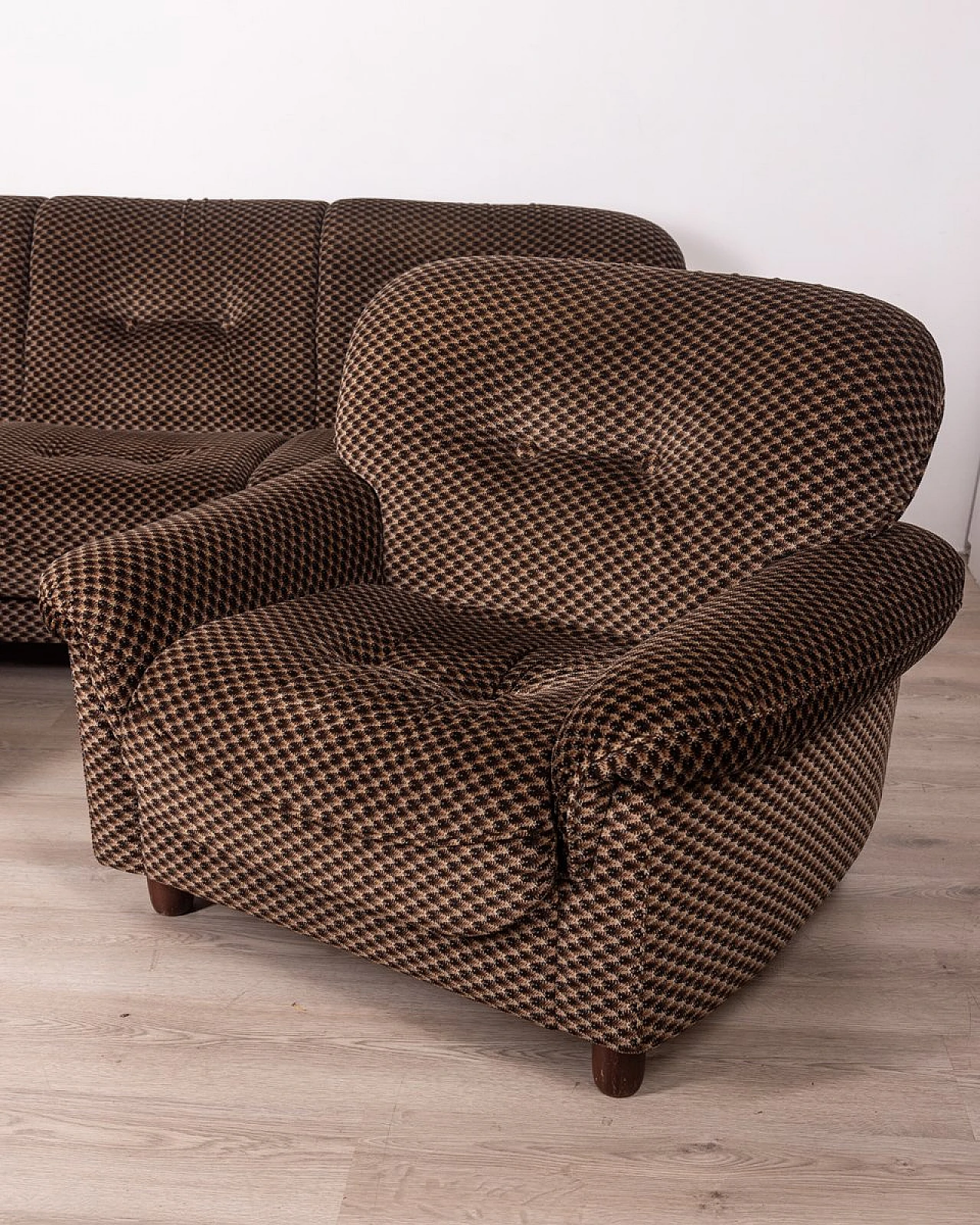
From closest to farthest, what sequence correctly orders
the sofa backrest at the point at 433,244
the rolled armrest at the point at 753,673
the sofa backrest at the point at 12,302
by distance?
1. the rolled armrest at the point at 753,673
2. the sofa backrest at the point at 433,244
3. the sofa backrest at the point at 12,302

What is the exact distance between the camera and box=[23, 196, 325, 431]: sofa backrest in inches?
110

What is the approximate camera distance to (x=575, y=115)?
306cm

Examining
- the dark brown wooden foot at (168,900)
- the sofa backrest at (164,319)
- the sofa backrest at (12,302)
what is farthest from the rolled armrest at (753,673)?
the sofa backrest at (12,302)

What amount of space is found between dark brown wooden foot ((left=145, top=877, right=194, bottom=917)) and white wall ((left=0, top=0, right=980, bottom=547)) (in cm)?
202

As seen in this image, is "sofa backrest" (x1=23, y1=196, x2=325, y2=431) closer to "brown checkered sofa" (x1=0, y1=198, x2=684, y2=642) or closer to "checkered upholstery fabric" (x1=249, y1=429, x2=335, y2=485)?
"brown checkered sofa" (x1=0, y1=198, x2=684, y2=642)

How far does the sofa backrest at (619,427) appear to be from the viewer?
172 centimetres

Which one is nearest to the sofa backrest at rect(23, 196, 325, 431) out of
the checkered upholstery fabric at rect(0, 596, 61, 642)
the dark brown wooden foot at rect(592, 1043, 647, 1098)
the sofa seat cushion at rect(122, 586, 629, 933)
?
the checkered upholstery fabric at rect(0, 596, 61, 642)

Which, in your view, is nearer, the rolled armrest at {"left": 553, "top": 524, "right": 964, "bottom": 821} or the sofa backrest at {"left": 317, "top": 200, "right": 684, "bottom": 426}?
the rolled armrest at {"left": 553, "top": 524, "right": 964, "bottom": 821}

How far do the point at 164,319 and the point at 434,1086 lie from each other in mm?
1934

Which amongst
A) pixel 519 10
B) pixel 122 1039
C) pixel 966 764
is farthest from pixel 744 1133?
pixel 519 10

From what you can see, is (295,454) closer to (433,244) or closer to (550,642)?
(433,244)

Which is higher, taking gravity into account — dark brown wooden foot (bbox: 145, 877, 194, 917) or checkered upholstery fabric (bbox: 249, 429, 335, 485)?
checkered upholstery fabric (bbox: 249, 429, 335, 485)

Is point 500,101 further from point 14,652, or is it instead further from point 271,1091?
point 271,1091

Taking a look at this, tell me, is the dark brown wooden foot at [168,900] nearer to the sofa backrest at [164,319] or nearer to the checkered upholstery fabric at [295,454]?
the checkered upholstery fabric at [295,454]
